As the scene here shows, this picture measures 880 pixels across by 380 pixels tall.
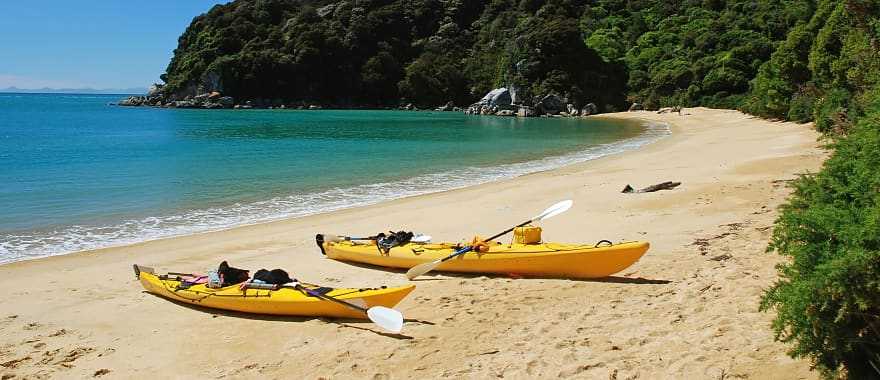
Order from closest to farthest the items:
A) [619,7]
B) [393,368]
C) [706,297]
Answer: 1. [393,368]
2. [706,297]
3. [619,7]

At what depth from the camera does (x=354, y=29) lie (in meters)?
115

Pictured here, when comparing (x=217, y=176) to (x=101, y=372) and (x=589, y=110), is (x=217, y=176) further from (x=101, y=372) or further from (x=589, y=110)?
(x=589, y=110)

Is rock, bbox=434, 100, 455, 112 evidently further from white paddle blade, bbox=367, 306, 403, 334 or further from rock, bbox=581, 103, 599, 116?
white paddle blade, bbox=367, 306, 403, 334

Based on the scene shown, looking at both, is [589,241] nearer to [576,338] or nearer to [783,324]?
[576,338]

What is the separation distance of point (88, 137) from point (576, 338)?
46.6 meters

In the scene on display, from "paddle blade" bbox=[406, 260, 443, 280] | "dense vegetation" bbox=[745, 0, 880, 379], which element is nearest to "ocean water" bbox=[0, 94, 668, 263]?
"paddle blade" bbox=[406, 260, 443, 280]

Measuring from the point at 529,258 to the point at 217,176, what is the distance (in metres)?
16.3

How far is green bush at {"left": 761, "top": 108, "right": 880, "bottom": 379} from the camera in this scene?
4.02 metres

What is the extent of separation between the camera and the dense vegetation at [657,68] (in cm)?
437

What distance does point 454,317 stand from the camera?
7.33 meters

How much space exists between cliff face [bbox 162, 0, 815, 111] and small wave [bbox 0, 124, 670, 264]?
161 ft

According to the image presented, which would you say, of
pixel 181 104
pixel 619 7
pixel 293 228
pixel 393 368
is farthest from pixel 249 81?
pixel 393 368

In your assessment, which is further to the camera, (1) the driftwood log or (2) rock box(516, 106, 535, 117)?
(2) rock box(516, 106, 535, 117)

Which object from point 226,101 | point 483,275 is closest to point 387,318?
point 483,275
